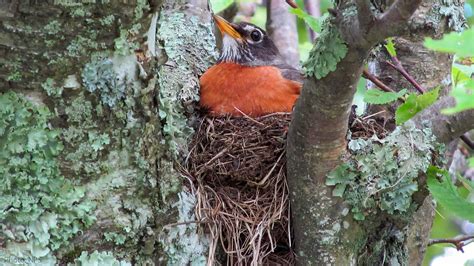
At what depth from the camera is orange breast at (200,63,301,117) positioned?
12.5ft

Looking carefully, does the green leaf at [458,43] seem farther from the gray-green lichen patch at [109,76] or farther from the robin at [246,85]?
the robin at [246,85]

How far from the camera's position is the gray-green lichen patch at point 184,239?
2.59 m

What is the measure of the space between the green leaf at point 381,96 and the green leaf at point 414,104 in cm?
13

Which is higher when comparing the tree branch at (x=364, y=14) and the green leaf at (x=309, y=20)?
the tree branch at (x=364, y=14)

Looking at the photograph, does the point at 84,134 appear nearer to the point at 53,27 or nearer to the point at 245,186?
the point at 53,27

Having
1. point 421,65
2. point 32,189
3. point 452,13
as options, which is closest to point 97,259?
point 32,189

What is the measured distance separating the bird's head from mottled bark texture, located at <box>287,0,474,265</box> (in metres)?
1.36

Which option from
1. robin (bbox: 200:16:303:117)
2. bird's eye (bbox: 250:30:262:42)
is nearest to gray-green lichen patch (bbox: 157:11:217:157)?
robin (bbox: 200:16:303:117)

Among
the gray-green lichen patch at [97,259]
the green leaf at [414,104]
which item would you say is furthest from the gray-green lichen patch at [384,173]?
the gray-green lichen patch at [97,259]

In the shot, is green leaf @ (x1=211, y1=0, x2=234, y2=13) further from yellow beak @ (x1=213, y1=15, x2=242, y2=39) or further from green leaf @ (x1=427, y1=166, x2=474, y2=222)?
green leaf @ (x1=427, y1=166, x2=474, y2=222)

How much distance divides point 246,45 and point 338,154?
2.04m

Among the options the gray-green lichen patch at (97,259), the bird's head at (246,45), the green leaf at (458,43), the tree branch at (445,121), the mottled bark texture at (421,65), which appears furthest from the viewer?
the bird's head at (246,45)

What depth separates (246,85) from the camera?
3.98 meters

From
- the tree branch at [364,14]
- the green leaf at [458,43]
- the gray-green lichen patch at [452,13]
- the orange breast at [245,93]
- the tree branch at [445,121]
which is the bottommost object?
the orange breast at [245,93]
